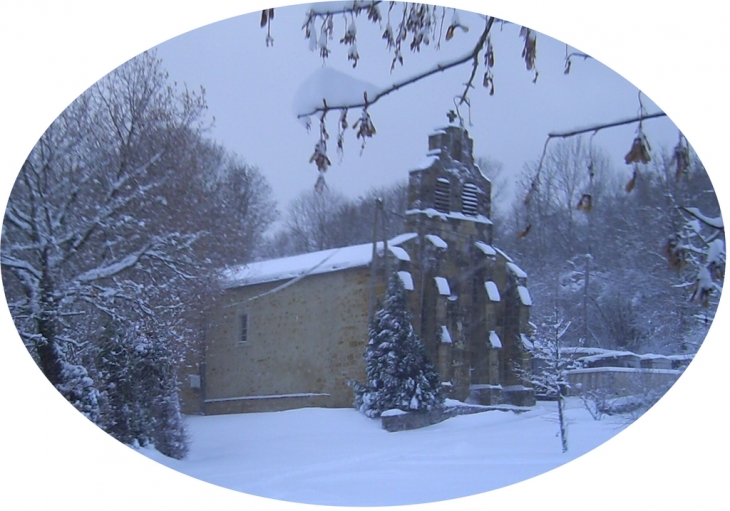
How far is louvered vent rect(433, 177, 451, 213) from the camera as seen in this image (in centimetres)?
440

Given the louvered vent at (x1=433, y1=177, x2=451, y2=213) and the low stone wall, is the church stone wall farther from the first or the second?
the louvered vent at (x1=433, y1=177, x2=451, y2=213)

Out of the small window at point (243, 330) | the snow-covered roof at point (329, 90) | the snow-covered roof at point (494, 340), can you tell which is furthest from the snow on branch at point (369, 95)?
the snow-covered roof at point (494, 340)

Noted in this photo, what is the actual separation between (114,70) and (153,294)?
1250mm

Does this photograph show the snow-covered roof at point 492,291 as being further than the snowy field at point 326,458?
Yes

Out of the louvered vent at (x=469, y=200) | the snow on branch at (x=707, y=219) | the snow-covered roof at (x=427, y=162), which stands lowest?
the snow on branch at (x=707, y=219)

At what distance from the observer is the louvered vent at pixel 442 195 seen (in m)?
4.40

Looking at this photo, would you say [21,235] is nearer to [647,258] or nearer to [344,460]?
[344,460]

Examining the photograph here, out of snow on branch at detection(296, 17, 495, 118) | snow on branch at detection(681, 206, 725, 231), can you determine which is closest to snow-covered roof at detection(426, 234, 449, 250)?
snow on branch at detection(296, 17, 495, 118)

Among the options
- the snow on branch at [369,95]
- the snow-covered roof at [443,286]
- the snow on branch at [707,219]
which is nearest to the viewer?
the snow-covered roof at [443,286]

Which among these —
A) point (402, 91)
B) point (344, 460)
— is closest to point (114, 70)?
point (402, 91)

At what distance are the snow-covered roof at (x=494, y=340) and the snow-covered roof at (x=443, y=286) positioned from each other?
1.01 ft

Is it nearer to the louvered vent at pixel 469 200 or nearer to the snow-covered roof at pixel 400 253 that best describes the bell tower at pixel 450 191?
the louvered vent at pixel 469 200

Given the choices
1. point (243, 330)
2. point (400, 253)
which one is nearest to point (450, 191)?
point (400, 253)

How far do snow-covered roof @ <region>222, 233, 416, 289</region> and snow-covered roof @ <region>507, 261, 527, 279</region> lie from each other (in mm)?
536
